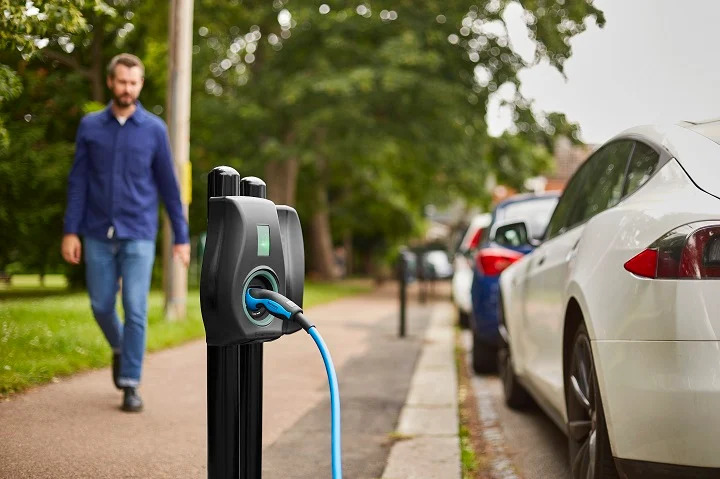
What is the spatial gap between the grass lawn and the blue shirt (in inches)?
45.9

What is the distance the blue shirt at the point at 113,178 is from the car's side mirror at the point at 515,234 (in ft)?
6.62

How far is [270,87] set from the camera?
22.6 m

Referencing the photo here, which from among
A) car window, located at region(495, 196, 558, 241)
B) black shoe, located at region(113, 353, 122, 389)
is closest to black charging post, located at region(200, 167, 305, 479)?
black shoe, located at region(113, 353, 122, 389)

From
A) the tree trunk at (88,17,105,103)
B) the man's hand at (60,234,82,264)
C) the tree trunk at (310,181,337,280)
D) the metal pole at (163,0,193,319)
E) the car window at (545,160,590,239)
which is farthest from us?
the tree trunk at (310,181,337,280)

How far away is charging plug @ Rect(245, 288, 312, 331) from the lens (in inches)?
105

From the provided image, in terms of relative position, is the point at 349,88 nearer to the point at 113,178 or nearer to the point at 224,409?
the point at 113,178

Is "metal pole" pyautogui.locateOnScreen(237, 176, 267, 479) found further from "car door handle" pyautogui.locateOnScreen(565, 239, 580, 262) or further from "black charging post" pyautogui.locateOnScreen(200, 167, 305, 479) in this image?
"car door handle" pyautogui.locateOnScreen(565, 239, 580, 262)

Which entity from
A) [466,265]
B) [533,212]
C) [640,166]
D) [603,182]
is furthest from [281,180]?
[640,166]

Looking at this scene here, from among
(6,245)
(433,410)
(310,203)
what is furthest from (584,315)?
(310,203)

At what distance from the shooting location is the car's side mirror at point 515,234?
5.67 meters

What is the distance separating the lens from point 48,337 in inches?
309

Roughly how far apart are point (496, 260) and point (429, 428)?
9.62 feet

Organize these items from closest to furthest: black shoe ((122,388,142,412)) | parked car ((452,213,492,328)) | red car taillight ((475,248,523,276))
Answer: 1. black shoe ((122,388,142,412))
2. red car taillight ((475,248,523,276))
3. parked car ((452,213,492,328))

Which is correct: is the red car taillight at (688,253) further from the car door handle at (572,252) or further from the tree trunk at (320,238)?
the tree trunk at (320,238)
